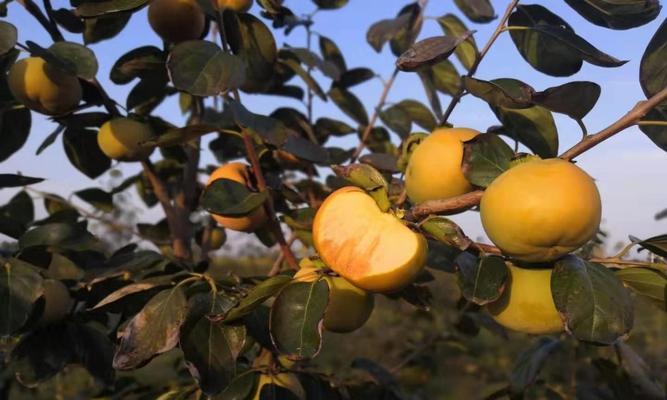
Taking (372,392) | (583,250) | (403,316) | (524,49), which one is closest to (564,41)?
(524,49)

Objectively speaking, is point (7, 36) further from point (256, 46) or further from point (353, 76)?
point (353, 76)

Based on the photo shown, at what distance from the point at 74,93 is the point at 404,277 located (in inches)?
30.7

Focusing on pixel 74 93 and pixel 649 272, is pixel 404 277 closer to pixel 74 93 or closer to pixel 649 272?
pixel 649 272

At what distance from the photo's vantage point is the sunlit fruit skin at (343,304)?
0.95 m

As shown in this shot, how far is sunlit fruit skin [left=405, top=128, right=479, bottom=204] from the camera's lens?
37.2 inches

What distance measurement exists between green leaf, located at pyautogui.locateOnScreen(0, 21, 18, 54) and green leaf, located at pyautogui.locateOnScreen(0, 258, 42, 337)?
34cm

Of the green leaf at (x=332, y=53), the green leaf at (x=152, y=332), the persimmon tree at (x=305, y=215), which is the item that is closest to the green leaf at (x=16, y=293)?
the persimmon tree at (x=305, y=215)

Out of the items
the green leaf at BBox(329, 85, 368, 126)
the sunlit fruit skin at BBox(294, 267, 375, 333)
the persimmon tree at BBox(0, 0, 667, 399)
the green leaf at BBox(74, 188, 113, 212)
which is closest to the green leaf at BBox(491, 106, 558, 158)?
the persimmon tree at BBox(0, 0, 667, 399)

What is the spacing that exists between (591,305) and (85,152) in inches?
44.0

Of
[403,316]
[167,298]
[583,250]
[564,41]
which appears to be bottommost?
[403,316]

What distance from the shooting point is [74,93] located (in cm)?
124

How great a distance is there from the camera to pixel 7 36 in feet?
3.40

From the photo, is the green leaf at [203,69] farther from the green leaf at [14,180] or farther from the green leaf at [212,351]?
the green leaf at [14,180]

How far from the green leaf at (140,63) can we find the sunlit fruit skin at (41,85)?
0.29 feet
